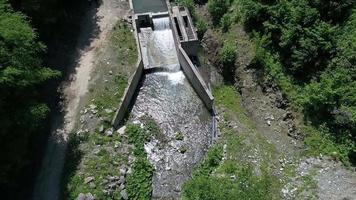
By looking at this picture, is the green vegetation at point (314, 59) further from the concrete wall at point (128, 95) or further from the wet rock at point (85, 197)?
the wet rock at point (85, 197)

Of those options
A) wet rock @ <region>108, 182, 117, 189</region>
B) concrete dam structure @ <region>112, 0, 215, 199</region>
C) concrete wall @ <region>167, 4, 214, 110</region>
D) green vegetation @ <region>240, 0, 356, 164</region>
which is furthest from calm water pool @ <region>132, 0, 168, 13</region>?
wet rock @ <region>108, 182, 117, 189</region>

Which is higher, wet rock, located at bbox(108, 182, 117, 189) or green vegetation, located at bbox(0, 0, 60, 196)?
green vegetation, located at bbox(0, 0, 60, 196)

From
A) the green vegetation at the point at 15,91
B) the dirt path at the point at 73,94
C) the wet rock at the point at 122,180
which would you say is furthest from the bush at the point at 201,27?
the wet rock at the point at 122,180

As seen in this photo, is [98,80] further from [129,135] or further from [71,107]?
[129,135]

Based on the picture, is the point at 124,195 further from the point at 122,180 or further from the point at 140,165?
the point at 140,165

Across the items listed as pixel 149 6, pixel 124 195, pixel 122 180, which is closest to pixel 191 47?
pixel 149 6

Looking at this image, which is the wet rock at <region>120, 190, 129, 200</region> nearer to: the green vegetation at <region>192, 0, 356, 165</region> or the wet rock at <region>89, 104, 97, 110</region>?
the wet rock at <region>89, 104, 97, 110</region>
